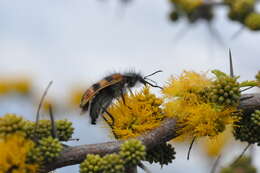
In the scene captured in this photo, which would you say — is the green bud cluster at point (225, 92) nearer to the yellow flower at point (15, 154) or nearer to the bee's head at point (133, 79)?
the bee's head at point (133, 79)

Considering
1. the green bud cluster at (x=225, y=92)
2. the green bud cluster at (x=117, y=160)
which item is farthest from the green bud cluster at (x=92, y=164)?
the green bud cluster at (x=225, y=92)

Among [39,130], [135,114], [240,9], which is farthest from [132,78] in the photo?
[240,9]

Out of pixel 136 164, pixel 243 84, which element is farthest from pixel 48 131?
pixel 243 84

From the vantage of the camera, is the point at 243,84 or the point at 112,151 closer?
the point at 112,151

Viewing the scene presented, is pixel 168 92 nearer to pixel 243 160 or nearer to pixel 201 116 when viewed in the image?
pixel 201 116

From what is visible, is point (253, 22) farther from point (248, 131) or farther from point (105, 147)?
point (105, 147)

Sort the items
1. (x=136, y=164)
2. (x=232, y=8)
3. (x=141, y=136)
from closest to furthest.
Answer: (x=136, y=164) → (x=141, y=136) → (x=232, y=8)
